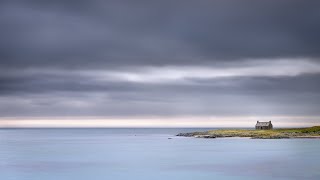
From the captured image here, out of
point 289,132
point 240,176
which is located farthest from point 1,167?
point 289,132

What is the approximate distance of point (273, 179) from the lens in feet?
188

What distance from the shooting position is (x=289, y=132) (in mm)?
165875

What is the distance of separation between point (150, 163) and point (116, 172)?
14.2 metres

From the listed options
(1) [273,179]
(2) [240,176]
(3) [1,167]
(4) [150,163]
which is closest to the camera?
(1) [273,179]

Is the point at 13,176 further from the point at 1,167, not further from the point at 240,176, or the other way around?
the point at 240,176

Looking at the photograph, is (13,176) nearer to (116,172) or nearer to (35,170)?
(35,170)

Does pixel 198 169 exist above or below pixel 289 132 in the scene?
below

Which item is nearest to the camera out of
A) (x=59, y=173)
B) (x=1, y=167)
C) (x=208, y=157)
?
(x=59, y=173)

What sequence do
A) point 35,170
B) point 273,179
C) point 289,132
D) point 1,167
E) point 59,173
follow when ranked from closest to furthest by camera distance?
1. point 273,179
2. point 59,173
3. point 35,170
4. point 1,167
5. point 289,132

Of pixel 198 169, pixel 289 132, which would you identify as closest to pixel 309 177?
pixel 198 169

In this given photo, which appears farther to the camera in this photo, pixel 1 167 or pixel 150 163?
pixel 150 163

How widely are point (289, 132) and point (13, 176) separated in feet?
389

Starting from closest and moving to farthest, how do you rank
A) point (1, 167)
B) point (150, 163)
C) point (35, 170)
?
point (35, 170) < point (1, 167) < point (150, 163)

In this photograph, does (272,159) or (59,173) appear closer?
(59,173)
